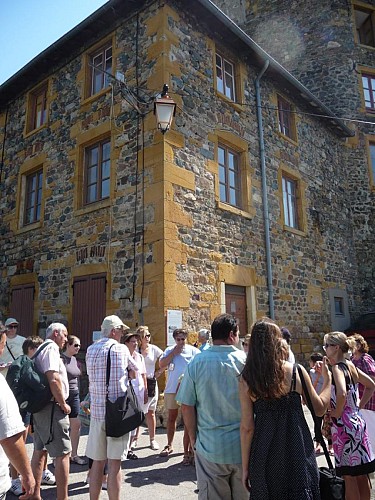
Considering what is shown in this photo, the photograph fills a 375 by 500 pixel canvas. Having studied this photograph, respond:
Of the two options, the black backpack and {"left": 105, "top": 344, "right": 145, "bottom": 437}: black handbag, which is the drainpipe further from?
the black backpack

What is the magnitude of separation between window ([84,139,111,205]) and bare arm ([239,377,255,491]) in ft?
22.0

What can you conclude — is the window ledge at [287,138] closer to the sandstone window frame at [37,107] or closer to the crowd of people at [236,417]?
the sandstone window frame at [37,107]

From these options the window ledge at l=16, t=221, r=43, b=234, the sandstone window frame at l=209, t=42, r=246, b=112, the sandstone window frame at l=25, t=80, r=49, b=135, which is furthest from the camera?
the sandstone window frame at l=25, t=80, r=49, b=135

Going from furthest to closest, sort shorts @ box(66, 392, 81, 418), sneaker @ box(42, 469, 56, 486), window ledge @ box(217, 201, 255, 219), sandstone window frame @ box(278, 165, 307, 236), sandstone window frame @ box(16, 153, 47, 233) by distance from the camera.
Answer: sandstone window frame @ box(278, 165, 307, 236), sandstone window frame @ box(16, 153, 47, 233), window ledge @ box(217, 201, 255, 219), shorts @ box(66, 392, 81, 418), sneaker @ box(42, 469, 56, 486)

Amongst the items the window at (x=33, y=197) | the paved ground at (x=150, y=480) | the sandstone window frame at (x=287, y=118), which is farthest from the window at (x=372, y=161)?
the paved ground at (x=150, y=480)

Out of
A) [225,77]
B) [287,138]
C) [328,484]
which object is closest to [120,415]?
[328,484]

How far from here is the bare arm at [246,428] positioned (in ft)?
7.23

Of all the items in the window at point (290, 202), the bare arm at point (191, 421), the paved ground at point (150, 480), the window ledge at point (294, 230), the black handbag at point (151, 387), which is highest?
the window at point (290, 202)

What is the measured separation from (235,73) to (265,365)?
9009 mm

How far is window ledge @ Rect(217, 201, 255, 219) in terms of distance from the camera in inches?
330

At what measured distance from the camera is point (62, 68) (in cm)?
1002

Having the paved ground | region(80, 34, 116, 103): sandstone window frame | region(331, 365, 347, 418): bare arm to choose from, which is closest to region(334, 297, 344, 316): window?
the paved ground

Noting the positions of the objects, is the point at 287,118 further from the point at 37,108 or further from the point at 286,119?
the point at 37,108

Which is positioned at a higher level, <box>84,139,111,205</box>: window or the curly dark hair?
<box>84,139,111,205</box>: window
